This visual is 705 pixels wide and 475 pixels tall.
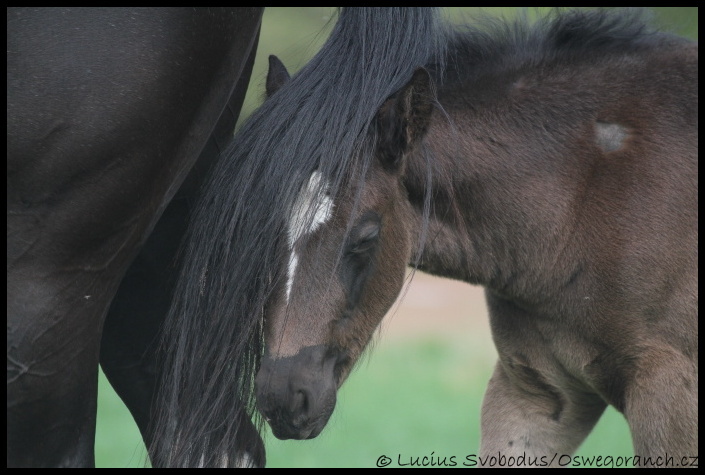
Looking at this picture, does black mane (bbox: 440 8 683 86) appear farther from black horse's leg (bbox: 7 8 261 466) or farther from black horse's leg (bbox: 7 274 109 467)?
black horse's leg (bbox: 7 274 109 467)

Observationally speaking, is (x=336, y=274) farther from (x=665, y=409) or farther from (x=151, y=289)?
(x=665, y=409)

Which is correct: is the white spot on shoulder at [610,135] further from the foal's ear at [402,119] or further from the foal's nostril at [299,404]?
the foal's nostril at [299,404]

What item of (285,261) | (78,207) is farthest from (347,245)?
(78,207)

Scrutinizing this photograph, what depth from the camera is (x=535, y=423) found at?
301cm

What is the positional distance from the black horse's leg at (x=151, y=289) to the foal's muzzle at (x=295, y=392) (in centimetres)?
54

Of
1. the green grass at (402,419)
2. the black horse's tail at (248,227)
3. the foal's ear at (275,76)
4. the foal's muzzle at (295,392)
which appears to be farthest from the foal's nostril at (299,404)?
the green grass at (402,419)

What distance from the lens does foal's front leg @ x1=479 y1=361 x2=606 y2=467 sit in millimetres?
2996

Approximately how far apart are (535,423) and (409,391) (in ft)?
16.7

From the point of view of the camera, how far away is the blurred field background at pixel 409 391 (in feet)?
18.0

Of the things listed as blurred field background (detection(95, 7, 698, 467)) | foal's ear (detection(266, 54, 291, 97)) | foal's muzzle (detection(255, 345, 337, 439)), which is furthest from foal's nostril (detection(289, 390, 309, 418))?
foal's ear (detection(266, 54, 291, 97))

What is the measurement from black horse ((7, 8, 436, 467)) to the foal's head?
6 centimetres

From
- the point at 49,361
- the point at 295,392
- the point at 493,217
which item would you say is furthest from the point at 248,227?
the point at 493,217

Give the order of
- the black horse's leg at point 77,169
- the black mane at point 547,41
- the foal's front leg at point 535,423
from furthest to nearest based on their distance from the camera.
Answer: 1. the foal's front leg at point 535,423
2. the black mane at point 547,41
3. the black horse's leg at point 77,169

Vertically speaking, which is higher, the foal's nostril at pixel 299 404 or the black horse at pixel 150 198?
the black horse at pixel 150 198
